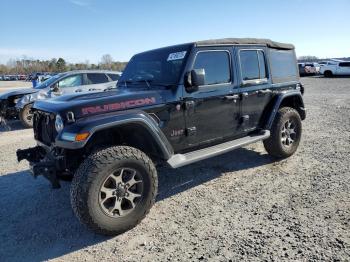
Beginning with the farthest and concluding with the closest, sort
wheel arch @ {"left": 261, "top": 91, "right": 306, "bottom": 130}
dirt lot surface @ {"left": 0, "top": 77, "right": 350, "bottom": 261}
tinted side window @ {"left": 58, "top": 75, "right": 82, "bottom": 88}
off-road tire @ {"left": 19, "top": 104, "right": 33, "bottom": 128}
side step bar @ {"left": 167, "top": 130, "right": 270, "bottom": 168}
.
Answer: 1. tinted side window @ {"left": 58, "top": 75, "right": 82, "bottom": 88}
2. off-road tire @ {"left": 19, "top": 104, "right": 33, "bottom": 128}
3. wheel arch @ {"left": 261, "top": 91, "right": 306, "bottom": 130}
4. side step bar @ {"left": 167, "top": 130, "right": 270, "bottom": 168}
5. dirt lot surface @ {"left": 0, "top": 77, "right": 350, "bottom": 261}

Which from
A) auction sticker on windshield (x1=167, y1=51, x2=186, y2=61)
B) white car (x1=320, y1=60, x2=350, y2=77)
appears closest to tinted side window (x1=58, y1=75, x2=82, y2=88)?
auction sticker on windshield (x1=167, y1=51, x2=186, y2=61)

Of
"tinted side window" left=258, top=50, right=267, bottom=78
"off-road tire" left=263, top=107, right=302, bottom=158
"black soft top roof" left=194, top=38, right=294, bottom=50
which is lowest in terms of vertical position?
"off-road tire" left=263, top=107, right=302, bottom=158

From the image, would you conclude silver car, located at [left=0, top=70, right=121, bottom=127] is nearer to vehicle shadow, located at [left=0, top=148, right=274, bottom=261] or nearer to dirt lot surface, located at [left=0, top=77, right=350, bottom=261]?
dirt lot surface, located at [left=0, top=77, right=350, bottom=261]

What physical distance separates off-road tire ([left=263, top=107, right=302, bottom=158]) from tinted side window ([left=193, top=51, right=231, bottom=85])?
1.39 meters

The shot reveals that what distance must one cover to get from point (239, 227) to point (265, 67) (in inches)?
115

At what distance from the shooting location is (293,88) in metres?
5.94

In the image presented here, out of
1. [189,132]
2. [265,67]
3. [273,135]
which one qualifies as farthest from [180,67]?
[273,135]

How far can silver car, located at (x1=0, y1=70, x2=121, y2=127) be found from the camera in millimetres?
9570

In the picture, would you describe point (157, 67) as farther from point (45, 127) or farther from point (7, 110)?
point (7, 110)

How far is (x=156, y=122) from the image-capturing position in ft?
12.7

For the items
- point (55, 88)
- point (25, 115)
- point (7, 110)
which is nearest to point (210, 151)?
point (55, 88)

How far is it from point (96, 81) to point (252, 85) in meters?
6.52

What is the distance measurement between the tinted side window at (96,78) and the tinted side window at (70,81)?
12.1 inches

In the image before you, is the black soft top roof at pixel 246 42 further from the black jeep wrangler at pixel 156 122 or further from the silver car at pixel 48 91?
the silver car at pixel 48 91
